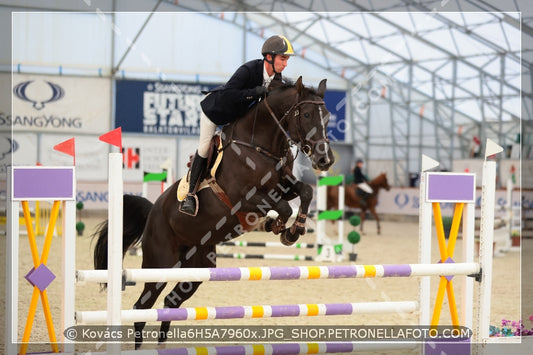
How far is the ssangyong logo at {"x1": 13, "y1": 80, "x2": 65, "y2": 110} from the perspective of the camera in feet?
54.2

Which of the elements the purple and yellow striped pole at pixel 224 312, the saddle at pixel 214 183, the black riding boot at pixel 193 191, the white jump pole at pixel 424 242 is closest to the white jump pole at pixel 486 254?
the white jump pole at pixel 424 242

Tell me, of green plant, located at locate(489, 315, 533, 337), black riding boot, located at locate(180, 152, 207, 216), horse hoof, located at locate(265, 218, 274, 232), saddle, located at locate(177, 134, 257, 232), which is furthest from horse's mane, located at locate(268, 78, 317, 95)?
green plant, located at locate(489, 315, 533, 337)

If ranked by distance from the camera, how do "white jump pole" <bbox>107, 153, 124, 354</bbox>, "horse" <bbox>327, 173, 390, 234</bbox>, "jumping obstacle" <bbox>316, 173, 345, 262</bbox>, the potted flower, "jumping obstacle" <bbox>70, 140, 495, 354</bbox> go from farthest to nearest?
"horse" <bbox>327, 173, 390, 234</bbox> → the potted flower → "jumping obstacle" <bbox>316, 173, 345, 262</bbox> → "jumping obstacle" <bbox>70, 140, 495, 354</bbox> → "white jump pole" <bbox>107, 153, 124, 354</bbox>

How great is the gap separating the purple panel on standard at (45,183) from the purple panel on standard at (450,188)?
177 cm

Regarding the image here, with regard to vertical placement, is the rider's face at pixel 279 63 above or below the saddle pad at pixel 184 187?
above

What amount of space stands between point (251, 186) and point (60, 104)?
14737 millimetres

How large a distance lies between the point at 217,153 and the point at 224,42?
14.8 m

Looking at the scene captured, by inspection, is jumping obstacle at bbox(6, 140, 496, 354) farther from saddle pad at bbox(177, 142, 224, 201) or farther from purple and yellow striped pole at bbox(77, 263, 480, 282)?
saddle pad at bbox(177, 142, 224, 201)

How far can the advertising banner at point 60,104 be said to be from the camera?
16.5 metres

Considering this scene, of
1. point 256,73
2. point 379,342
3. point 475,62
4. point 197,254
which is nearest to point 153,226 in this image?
point 197,254

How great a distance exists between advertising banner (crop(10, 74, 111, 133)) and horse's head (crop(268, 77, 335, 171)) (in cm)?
1457

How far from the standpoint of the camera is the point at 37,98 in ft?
54.6

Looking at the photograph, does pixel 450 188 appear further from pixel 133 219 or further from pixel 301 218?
pixel 133 219

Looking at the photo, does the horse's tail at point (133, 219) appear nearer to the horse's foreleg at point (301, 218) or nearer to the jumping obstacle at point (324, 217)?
the horse's foreleg at point (301, 218)
